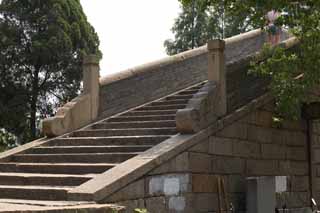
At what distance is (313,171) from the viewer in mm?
12789

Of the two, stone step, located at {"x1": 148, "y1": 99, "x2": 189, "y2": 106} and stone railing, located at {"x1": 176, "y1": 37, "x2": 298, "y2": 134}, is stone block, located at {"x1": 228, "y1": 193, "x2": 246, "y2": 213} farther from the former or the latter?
stone step, located at {"x1": 148, "y1": 99, "x2": 189, "y2": 106}

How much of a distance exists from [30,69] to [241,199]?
13.8 metres

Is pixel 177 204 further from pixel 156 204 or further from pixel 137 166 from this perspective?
pixel 137 166

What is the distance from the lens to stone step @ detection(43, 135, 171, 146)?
357 inches

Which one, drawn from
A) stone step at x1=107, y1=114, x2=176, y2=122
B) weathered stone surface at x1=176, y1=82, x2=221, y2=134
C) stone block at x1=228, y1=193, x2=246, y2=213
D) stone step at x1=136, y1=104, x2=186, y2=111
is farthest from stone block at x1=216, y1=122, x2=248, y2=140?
stone step at x1=136, y1=104, x2=186, y2=111

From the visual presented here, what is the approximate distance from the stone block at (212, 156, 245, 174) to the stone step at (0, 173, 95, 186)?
7.91 ft

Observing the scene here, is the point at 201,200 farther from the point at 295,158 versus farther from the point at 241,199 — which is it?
the point at 295,158

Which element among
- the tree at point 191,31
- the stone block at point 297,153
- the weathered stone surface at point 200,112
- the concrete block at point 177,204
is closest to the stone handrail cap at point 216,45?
the weathered stone surface at point 200,112

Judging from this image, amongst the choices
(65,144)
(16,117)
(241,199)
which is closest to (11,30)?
(16,117)

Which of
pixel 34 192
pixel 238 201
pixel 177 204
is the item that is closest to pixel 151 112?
pixel 238 201

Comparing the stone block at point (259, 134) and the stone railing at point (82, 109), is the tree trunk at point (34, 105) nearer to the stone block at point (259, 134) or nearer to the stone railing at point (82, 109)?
the stone railing at point (82, 109)

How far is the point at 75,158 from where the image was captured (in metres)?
9.02

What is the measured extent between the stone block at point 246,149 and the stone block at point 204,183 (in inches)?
36.1

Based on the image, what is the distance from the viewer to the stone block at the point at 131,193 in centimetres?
686
